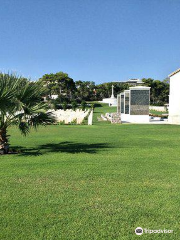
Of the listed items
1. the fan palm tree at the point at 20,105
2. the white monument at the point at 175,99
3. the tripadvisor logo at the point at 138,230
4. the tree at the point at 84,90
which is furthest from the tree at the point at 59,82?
the tripadvisor logo at the point at 138,230

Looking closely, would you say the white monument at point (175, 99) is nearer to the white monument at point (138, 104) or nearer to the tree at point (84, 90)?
the white monument at point (138, 104)

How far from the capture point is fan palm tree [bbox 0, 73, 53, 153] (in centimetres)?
668

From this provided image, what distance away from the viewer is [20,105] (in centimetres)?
668

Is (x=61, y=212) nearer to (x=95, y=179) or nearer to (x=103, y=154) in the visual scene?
(x=95, y=179)

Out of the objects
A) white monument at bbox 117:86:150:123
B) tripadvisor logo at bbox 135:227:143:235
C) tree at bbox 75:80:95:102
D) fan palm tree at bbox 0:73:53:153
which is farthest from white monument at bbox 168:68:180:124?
tree at bbox 75:80:95:102

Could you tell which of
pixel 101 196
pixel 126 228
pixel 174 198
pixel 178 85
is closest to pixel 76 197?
pixel 101 196

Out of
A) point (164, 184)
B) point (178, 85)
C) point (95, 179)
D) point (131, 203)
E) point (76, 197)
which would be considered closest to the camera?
point (131, 203)

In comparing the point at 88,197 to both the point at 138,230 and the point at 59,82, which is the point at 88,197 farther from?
the point at 59,82

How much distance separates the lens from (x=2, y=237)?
2678 millimetres

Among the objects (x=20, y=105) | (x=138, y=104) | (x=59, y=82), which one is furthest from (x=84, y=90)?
(x=20, y=105)

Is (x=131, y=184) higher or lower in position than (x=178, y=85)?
lower

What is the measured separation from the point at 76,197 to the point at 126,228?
1.09 meters

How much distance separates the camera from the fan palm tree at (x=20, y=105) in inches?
263

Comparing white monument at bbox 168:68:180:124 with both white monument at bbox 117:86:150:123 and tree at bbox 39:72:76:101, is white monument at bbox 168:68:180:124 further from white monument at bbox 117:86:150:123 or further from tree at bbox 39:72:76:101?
tree at bbox 39:72:76:101
